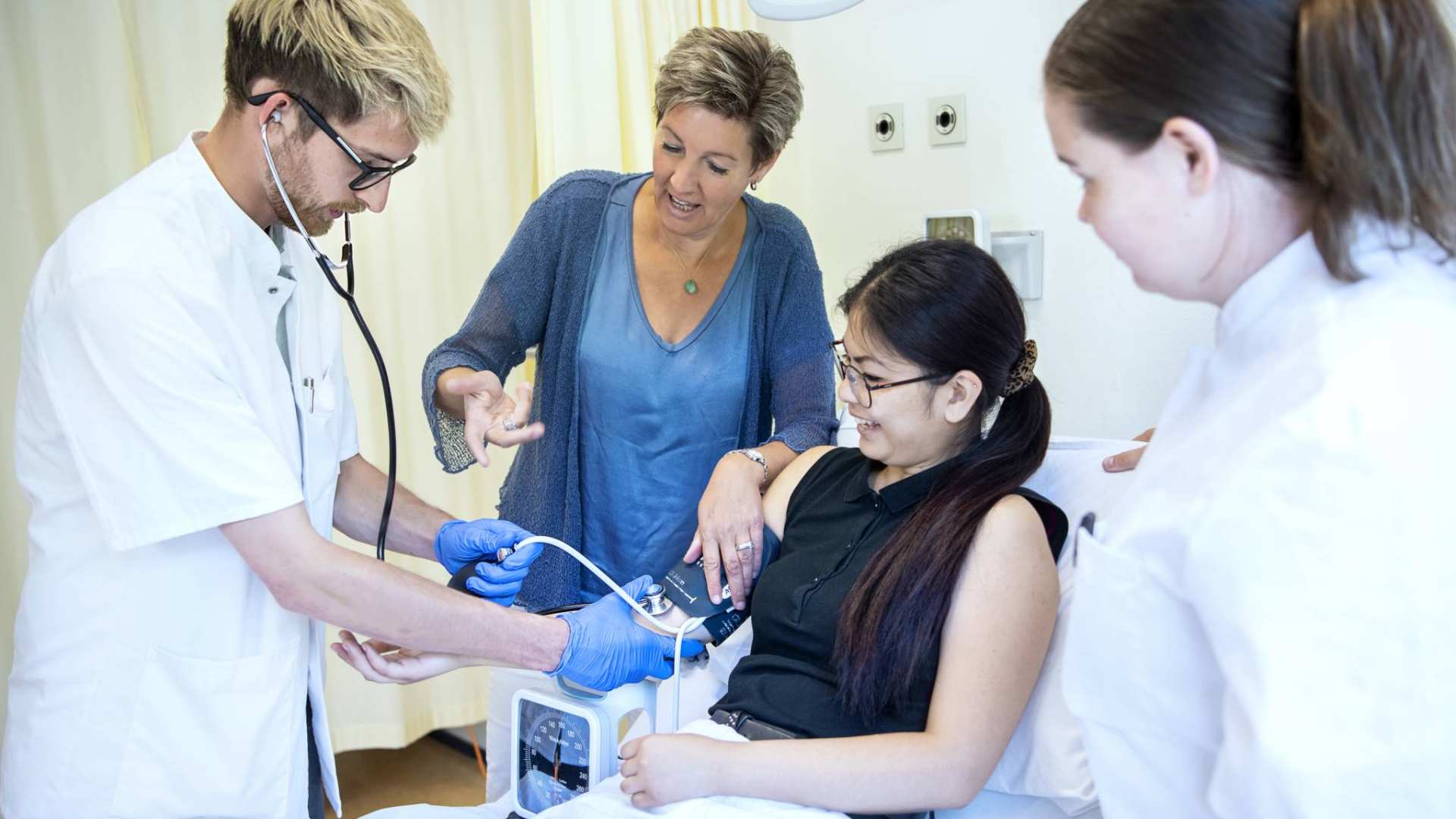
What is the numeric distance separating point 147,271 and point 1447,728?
1.15 meters

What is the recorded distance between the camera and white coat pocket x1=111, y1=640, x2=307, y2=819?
112 centimetres

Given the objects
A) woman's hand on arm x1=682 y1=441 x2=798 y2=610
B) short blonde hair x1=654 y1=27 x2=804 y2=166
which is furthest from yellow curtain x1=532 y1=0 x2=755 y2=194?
woman's hand on arm x1=682 y1=441 x2=798 y2=610

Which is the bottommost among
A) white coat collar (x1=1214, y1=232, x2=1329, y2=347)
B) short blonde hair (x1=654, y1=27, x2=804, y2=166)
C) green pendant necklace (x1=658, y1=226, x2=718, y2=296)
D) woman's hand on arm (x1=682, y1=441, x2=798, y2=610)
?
woman's hand on arm (x1=682, y1=441, x2=798, y2=610)

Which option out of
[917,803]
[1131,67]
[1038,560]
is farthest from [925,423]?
[1131,67]

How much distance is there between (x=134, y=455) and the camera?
1040 millimetres

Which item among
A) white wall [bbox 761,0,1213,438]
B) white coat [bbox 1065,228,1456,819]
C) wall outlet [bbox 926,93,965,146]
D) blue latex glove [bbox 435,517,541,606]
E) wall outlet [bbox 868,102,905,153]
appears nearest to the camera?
white coat [bbox 1065,228,1456,819]

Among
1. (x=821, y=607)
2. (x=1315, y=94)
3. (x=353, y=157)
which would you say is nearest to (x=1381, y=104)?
(x=1315, y=94)

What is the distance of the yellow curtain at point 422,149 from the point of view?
1937mm

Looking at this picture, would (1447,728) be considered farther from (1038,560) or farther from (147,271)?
(147,271)

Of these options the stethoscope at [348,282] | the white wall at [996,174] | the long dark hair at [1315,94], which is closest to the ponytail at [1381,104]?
the long dark hair at [1315,94]

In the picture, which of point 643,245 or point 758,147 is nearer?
point 758,147

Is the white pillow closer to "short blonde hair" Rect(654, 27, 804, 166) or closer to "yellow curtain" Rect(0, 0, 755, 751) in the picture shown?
"short blonde hair" Rect(654, 27, 804, 166)

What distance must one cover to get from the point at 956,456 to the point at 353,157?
2.78 feet

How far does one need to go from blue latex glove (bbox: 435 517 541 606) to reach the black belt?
32 centimetres
